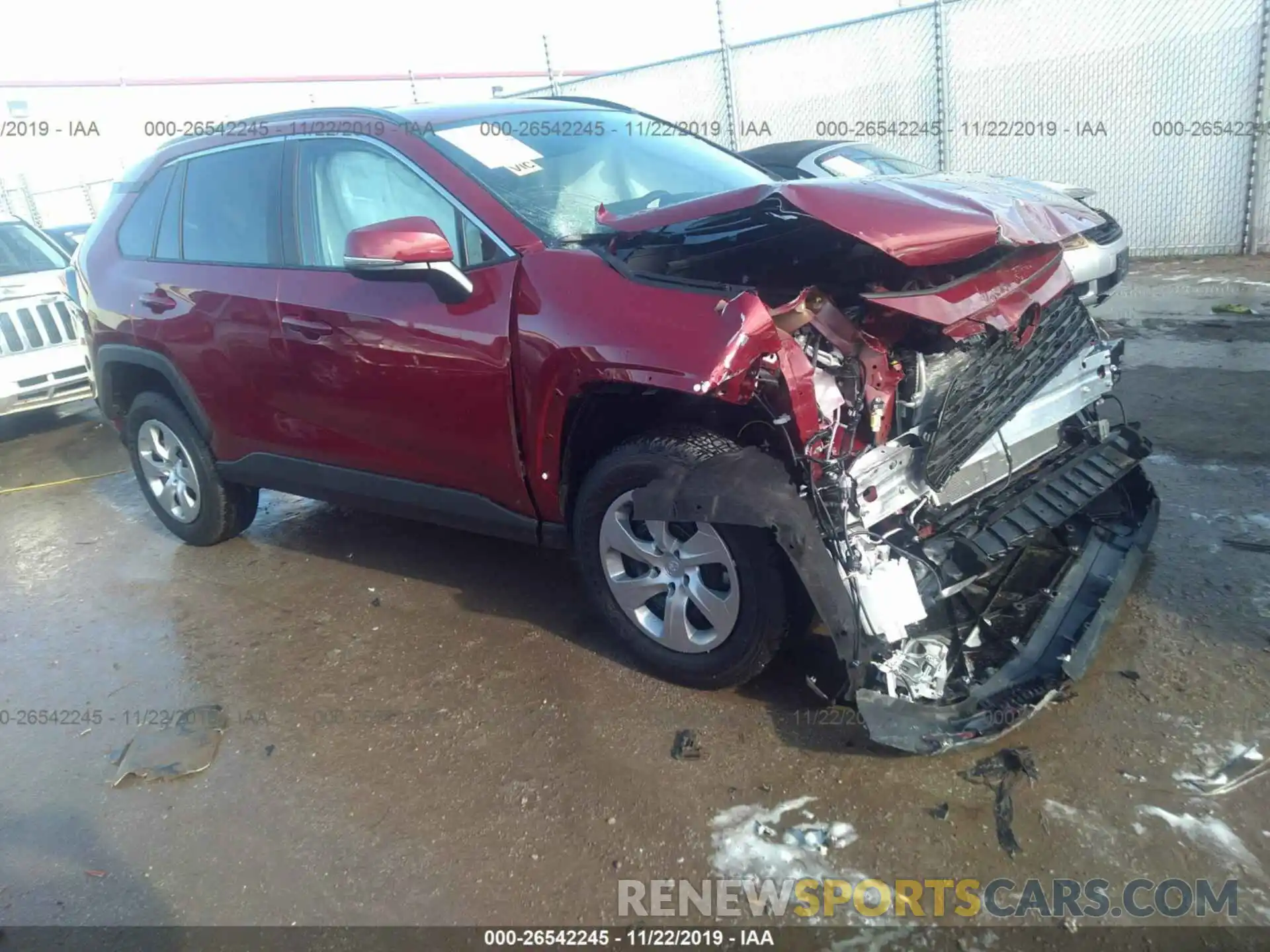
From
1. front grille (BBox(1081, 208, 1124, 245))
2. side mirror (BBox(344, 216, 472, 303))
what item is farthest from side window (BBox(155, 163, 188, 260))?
front grille (BBox(1081, 208, 1124, 245))

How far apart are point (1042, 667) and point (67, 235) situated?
11287 mm

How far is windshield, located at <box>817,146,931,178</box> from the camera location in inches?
293

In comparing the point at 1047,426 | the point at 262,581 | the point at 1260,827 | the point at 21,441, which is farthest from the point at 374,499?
the point at 21,441

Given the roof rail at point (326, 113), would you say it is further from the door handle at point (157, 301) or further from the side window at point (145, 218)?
the door handle at point (157, 301)

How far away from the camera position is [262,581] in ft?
14.7

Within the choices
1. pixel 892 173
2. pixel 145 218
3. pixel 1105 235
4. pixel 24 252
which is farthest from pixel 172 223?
pixel 1105 235

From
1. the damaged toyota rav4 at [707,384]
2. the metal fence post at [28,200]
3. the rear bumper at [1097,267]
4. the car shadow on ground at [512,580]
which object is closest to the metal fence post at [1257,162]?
the rear bumper at [1097,267]

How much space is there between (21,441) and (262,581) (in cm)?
472

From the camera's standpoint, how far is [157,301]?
14.4 feet

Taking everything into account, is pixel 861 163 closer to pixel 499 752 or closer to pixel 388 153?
pixel 388 153

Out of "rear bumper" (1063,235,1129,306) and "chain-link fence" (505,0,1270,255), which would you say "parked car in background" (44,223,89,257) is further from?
"rear bumper" (1063,235,1129,306)

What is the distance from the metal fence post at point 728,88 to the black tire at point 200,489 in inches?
347

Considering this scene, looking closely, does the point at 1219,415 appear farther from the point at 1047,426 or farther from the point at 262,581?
the point at 262,581

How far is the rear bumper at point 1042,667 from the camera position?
2.56 m
